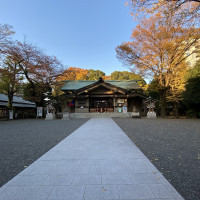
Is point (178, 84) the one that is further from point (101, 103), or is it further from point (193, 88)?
point (101, 103)

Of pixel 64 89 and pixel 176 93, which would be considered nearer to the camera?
pixel 176 93

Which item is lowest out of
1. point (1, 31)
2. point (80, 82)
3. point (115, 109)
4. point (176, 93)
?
point (115, 109)

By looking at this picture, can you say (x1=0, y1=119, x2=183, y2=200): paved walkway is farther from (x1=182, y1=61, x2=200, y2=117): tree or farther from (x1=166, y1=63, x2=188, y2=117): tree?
(x1=166, y1=63, x2=188, y2=117): tree

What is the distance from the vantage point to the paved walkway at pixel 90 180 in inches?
79.7

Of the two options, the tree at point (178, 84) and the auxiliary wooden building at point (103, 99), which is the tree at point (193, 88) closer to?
the tree at point (178, 84)

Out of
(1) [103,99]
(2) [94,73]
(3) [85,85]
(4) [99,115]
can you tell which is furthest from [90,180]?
(2) [94,73]

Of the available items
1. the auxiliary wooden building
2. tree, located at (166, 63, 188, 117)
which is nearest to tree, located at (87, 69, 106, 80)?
the auxiliary wooden building

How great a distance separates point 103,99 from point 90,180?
17764 millimetres

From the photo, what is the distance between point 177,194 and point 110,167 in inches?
55.6

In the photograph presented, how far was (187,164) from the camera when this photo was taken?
3.14 m

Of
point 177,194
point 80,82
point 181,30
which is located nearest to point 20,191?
point 177,194

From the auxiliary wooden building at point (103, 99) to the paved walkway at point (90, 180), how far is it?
15090mm

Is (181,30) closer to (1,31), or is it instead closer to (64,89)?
(64,89)

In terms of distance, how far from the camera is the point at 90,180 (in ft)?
7.98
